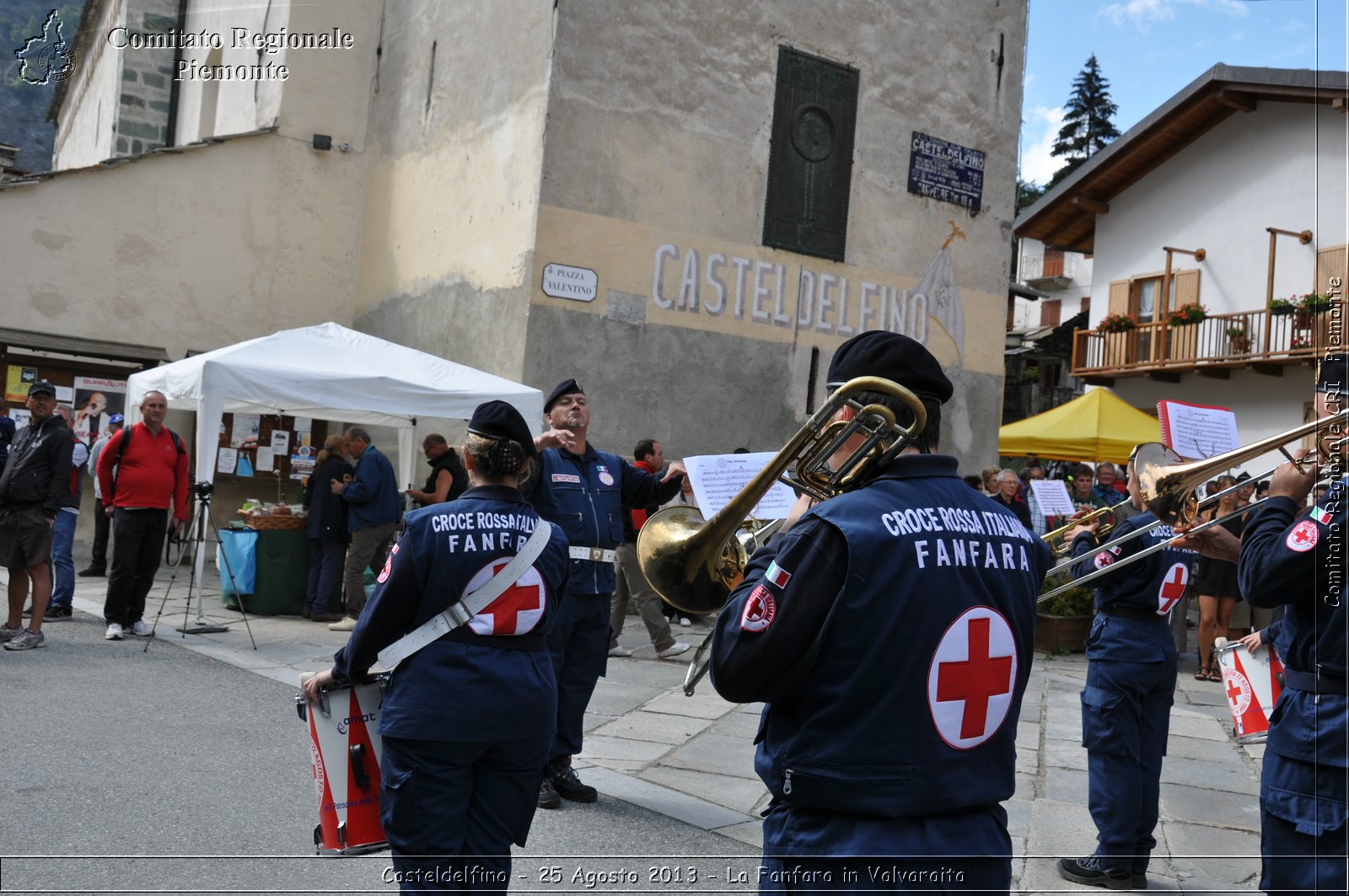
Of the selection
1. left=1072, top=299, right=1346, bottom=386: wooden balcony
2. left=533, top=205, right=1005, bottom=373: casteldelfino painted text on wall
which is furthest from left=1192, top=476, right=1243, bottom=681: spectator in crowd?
left=1072, top=299, right=1346, bottom=386: wooden balcony

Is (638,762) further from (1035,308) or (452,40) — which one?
(1035,308)

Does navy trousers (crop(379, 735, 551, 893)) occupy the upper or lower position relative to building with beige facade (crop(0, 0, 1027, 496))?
lower

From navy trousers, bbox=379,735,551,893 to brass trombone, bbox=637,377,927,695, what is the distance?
2.45ft

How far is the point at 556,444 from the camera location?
5.49 meters

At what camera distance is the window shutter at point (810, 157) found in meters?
14.7

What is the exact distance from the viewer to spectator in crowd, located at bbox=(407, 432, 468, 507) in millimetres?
10836

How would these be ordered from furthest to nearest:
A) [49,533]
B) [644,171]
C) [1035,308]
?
[1035,308], [644,171], [49,533]

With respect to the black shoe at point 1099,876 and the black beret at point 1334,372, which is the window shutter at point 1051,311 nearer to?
the black shoe at point 1099,876

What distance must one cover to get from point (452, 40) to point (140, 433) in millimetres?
7655

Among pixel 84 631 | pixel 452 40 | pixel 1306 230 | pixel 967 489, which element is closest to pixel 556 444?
pixel 967 489

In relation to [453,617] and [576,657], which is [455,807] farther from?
[576,657]

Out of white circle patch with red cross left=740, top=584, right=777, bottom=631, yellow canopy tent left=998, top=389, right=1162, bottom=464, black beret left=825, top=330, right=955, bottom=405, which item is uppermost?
yellow canopy tent left=998, top=389, right=1162, bottom=464

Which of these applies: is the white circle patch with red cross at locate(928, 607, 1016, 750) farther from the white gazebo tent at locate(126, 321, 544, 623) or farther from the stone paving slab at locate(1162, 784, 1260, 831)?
the white gazebo tent at locate(126, 321, 544, 623)

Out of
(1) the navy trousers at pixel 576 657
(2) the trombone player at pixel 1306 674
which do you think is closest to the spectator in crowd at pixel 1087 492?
(1) the navy trousers at pixel 576 657
